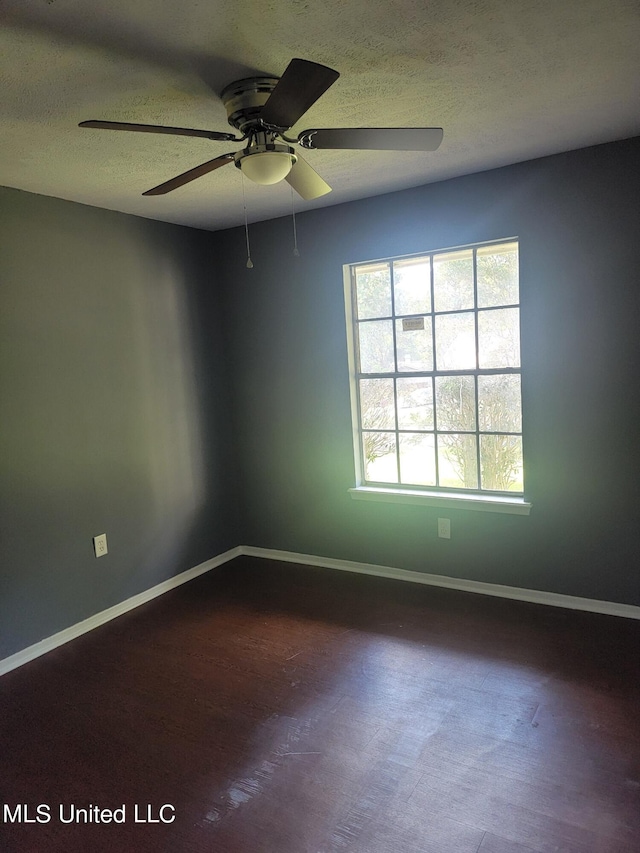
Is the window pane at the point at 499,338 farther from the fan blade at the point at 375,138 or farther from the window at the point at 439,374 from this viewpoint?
the fan blade at the point at 375,138

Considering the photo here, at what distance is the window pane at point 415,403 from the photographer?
11.1ft

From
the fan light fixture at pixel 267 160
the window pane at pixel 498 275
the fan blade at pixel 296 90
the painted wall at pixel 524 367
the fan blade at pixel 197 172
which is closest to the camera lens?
the fan blade at pixel 296 90

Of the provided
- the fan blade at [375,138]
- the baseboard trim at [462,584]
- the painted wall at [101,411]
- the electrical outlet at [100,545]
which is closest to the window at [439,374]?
the baseboard trim at [462,584]

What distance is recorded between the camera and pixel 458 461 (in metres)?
3.34

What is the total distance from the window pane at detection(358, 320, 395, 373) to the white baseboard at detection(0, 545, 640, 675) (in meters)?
1.29

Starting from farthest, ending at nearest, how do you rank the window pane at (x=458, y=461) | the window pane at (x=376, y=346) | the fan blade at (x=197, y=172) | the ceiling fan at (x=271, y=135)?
1. the window pane at (x=376, y=346)
2. the window pane at (x=458, y=461)
3. the fan blade at (x=197, y=172)
4. the ceiling fan at (x=271, y=135)

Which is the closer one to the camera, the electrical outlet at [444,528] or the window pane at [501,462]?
the window pane at [501,462]

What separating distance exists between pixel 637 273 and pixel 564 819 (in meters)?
2.30

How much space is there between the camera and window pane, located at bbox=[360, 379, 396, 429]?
3.54 metres

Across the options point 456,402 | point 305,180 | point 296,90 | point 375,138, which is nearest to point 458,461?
point 456,402

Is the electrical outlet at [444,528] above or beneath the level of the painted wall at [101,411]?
beneath

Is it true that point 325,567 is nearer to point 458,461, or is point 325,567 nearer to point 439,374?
point 458,461

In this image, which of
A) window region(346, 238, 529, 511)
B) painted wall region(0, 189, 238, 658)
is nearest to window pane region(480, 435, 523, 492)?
window region(346, 238, 529, 511)

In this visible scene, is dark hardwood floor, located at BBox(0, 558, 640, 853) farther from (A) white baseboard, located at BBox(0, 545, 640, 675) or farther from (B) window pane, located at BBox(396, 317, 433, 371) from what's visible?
(B) window pane, located at BBox(396, 317, 433, 371)
